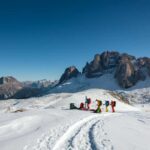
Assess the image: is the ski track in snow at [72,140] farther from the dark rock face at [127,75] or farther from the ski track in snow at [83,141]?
the dark rock face at [127,75]

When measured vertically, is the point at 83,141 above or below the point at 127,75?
below

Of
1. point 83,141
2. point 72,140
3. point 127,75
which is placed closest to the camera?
point 83,141

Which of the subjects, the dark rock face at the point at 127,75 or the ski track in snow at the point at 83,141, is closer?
the ski track in snow at the point at 83,141

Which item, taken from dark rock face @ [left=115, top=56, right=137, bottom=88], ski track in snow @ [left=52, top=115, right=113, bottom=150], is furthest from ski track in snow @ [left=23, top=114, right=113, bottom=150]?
dark rock face @ [left=115, top=56, right=137, bottom=88]

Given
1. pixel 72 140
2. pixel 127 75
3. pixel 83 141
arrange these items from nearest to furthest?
1. pixel 83 141
2. pixel 72 140
3. pixel 127 75

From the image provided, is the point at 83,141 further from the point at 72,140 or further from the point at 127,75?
the point at 127,75

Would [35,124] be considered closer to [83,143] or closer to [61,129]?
[61,129]

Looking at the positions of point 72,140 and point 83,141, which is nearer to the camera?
point 83,141

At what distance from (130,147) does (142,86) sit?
6453 inches

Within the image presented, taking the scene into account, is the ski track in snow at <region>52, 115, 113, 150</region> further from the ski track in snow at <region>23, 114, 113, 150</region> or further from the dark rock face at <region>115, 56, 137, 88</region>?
the dark rock face at <region>115, 56, 137, 88</region>

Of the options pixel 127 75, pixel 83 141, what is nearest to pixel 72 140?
pixel 83 141

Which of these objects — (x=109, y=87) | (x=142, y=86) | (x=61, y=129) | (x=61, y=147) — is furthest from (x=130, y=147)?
(x=109, y=87)

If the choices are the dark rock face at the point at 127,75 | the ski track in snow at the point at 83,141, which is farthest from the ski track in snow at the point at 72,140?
the dark rock face at the point at 127,75

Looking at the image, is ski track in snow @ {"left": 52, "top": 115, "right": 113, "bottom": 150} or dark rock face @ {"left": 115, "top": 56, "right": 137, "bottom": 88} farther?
dark rock face @ {"left": 115, "top": 56, "right": 137, "bottom": 88}
